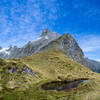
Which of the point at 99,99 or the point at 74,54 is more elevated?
the point at 74,54

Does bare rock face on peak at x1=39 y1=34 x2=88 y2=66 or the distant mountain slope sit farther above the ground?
bare rock face on peak at x1=39 y1=34 x2=88 y2=66

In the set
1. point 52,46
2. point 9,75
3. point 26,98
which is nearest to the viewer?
point 26,98

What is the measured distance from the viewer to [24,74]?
6438 cm

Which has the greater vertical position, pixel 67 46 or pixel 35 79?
pixel 67 46

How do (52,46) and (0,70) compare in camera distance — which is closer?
(0,70)

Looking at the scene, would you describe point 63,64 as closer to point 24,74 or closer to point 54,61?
point 54,61

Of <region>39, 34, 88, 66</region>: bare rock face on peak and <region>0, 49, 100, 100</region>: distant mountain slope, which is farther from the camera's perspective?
<region>39, 34, 88, 66</region>: bare rock face on peak

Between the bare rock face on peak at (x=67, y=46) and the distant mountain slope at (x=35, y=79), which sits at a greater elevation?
the bare rock face on peak at (x=67, y=46)

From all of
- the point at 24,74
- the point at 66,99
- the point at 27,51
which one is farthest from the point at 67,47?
the point at 66,99

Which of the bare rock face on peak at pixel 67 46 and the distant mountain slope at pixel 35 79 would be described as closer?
the distant mountain slope at pixel 35 79

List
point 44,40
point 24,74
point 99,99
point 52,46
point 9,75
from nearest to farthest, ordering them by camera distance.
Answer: point 99,99 < point 9,75 < point 24,74 < point 52,46 < point 44,40

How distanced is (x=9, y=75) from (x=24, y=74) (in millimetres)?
8871

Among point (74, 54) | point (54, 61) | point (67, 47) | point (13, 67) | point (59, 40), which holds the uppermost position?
point (59, 40)

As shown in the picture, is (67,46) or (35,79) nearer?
(35,79)
